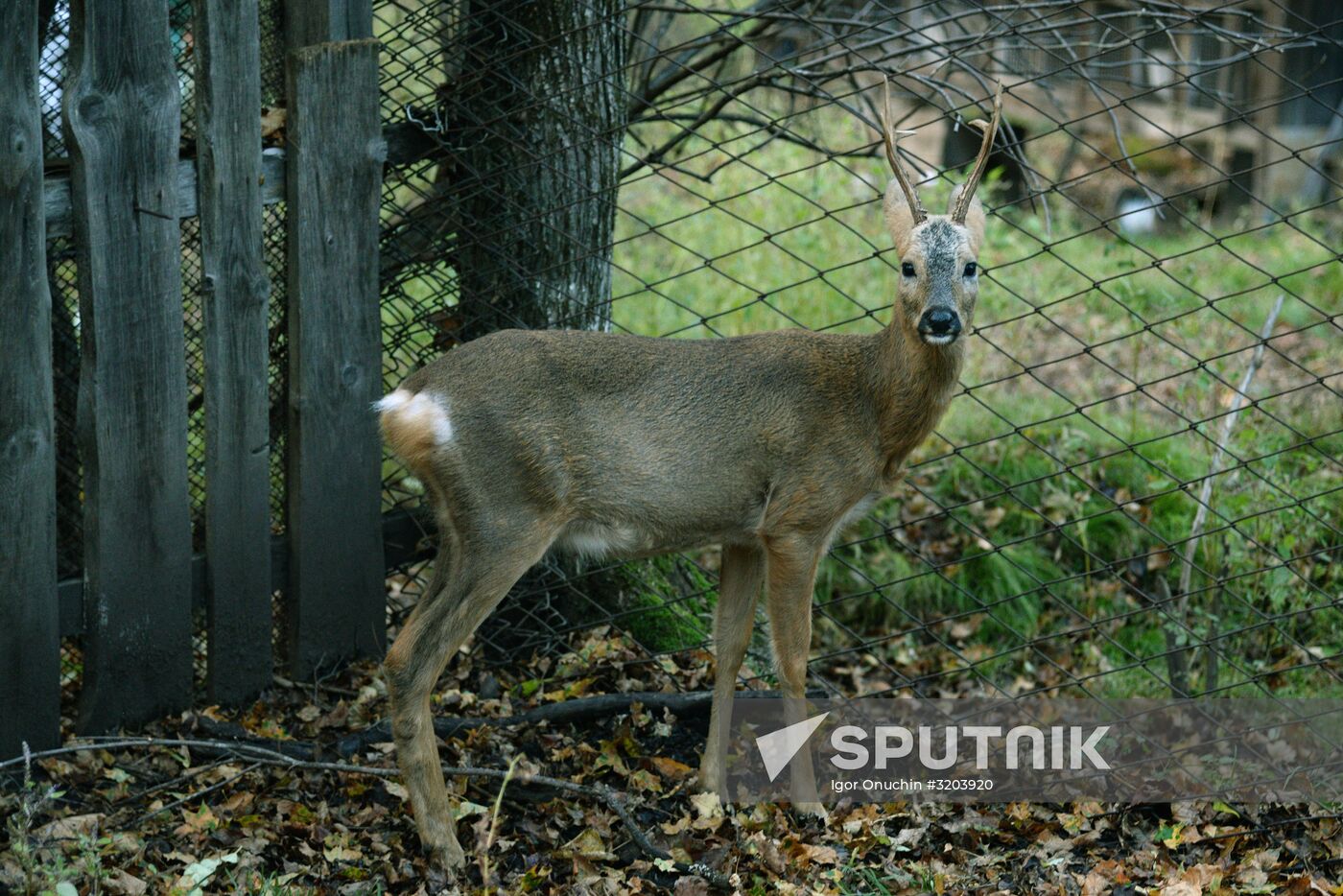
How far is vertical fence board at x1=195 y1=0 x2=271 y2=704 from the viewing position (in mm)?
4281

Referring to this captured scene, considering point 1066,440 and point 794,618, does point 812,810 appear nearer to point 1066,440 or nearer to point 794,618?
point 794,618

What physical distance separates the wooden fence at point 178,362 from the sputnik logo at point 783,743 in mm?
1497

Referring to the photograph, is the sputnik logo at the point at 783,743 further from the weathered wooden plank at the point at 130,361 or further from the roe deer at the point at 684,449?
the weathered wooden plank at the point at 130,361

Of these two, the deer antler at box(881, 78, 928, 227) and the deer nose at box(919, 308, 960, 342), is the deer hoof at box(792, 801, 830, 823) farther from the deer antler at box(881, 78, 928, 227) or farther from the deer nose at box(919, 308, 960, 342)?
the deer antler at box(881, 78, 928, 227)

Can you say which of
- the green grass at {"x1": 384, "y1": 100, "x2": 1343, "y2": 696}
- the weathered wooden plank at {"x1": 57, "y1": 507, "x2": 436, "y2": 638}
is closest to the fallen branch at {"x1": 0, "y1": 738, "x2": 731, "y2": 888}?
the weathered wooden plank at {"x1": 57, "y1": 507, "x2": 436, "y2": 638}

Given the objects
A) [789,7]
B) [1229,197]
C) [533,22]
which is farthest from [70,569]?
[1229,197]

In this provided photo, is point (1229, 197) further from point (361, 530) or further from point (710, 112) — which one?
point (361, 530)

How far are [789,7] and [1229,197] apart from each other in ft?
36.3

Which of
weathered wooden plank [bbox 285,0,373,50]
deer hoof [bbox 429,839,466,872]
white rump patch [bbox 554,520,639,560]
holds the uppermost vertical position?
weathered wooden plank [bbox 285,0,373,50]

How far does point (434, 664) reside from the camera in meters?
4.04

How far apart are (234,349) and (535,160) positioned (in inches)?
48.6

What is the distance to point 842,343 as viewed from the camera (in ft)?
14.8

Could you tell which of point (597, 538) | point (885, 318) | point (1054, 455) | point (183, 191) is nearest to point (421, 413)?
point (597, 538)

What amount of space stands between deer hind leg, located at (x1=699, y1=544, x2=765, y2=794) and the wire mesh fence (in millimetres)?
431
